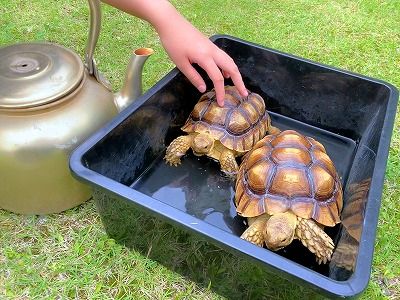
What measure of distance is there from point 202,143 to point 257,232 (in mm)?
325

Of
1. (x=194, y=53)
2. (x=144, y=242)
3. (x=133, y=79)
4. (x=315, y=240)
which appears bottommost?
(x=144, y=242)

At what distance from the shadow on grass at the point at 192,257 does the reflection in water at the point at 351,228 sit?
4.8 inches

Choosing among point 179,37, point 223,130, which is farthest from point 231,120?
point 179,37

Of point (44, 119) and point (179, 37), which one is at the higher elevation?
point (179, 37)

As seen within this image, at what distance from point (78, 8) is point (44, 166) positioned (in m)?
1.37

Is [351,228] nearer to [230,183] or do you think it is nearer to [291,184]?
[291,184]

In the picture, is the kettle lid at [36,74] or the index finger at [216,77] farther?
the index finger at [216,77]

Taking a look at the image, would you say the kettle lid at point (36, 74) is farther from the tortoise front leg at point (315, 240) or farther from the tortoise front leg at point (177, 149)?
the tortoise front leg at point (315, 240)

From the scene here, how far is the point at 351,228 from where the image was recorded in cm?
96

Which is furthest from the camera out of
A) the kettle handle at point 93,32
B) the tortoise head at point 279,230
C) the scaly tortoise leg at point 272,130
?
the scaly tortoise leg at point 272,130

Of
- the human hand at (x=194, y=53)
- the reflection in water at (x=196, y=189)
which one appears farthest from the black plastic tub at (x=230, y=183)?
the human hand at (x=194, y=53)

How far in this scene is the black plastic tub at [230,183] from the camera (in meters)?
0.82

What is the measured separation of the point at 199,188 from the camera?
1.25 m

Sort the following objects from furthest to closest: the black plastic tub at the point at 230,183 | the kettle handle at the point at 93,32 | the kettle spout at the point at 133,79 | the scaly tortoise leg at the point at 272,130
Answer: the scaly tortoise leg at the point at 272,130, the kettle spout at the point at 133,79, the kettle handle at the point at 93,32, the black plastic tub at the point at 230,183
